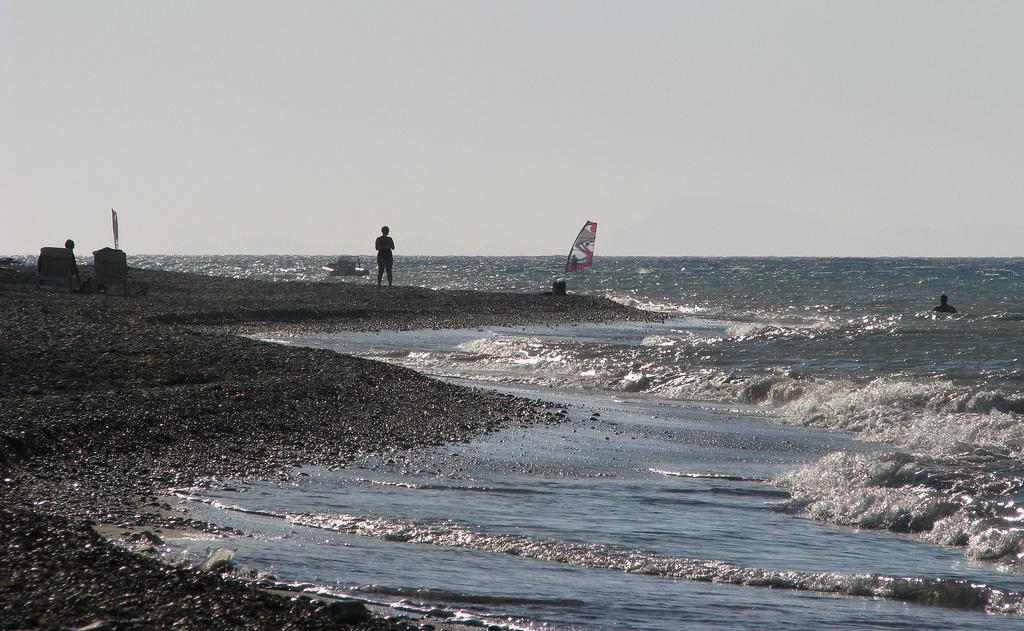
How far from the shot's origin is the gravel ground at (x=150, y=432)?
16.1 ft

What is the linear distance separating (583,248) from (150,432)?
1631 inches

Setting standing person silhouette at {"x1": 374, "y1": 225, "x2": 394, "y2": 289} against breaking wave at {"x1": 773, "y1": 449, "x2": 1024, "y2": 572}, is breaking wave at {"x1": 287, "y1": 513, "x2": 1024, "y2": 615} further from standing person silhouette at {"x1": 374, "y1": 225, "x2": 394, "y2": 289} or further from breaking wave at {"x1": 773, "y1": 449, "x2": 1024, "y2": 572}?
standing person silhouette at {"x1": 374, "y1": 225, "x2": 394, "y2": 289}

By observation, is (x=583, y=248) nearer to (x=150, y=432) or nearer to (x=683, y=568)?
(x=150, y=432)

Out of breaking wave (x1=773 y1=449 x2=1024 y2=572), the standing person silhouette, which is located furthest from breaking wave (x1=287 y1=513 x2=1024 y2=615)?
the standing person silhouette

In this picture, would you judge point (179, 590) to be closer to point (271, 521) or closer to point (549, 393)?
point (271, 521)

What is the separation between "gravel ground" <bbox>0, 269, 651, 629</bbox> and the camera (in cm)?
491

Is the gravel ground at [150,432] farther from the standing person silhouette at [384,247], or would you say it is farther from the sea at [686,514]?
the standing person silhouette at [384,247]

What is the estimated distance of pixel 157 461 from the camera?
8.88 meters

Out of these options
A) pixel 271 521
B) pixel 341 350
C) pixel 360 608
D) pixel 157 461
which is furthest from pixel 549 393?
pixel 360 608

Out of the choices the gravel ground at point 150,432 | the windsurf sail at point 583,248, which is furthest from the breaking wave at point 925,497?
the windsurf sail at point 583,248

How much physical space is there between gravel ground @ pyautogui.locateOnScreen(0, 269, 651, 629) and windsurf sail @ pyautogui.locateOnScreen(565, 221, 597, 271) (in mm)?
27271

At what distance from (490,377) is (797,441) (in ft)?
23.5

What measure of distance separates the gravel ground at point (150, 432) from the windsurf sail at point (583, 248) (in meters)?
27.3

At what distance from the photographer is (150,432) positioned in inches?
387
